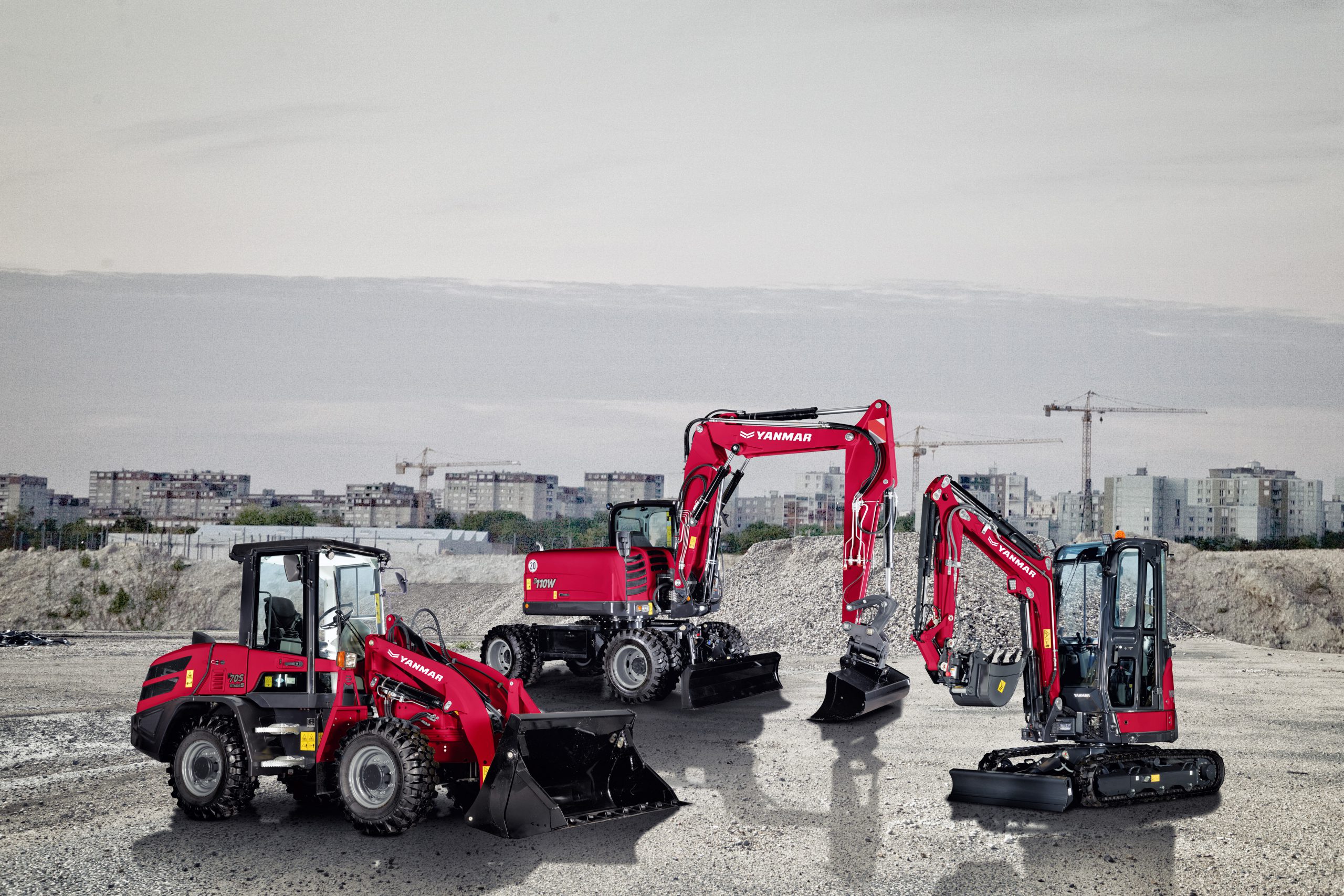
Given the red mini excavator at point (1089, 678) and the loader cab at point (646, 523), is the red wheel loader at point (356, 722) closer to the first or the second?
the red mini excavator at point (1089, 678)

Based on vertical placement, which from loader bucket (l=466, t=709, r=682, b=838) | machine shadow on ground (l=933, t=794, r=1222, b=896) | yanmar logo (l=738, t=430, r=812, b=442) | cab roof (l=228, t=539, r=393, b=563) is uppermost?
yanmar logo (l=738, t=430, r=812, b=442)

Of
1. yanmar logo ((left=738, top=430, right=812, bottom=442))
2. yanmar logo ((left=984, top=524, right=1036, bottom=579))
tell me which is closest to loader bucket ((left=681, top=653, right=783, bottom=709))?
yanmar logo ((left=738, top=430, right=812, bottom=442))

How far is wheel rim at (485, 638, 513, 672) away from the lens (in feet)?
60.9

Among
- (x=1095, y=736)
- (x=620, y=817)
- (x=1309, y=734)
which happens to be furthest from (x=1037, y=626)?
(x=1309, y=734)

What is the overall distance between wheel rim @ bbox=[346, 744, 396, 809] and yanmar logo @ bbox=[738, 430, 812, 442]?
858 centimetres

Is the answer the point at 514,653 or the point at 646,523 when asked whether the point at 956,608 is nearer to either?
the point at 646,523

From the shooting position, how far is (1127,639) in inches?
444

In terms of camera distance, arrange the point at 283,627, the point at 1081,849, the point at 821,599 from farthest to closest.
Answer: the point at 821,599, the point at 283,627, the point at 1081,849

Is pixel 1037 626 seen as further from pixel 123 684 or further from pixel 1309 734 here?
pixel 123 684

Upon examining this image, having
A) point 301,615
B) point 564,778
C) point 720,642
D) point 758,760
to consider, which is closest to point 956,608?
point 758,760

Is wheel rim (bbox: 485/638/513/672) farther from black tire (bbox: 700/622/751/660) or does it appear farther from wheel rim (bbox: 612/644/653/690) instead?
black tire (bbox: 700/622/751/660)

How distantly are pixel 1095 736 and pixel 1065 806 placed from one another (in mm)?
1089

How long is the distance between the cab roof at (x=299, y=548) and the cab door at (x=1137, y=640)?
6.89 m

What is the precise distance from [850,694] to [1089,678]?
426 cm
